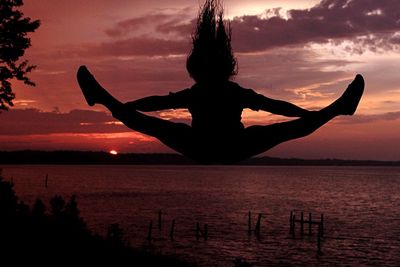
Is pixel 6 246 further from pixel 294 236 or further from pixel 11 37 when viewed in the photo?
pixel 294 236

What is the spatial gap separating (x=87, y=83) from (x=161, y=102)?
40cm

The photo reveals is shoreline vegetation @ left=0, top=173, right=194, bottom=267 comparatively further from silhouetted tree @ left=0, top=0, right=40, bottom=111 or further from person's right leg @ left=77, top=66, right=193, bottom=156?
person's right leg @ left=77, top=66, right=193, bottom=156

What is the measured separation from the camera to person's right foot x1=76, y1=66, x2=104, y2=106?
2705 mm

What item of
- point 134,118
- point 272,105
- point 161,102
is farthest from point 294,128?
point 134,118

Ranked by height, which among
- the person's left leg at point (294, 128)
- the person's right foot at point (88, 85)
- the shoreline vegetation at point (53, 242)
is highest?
the person's right foot at point (88, 85)

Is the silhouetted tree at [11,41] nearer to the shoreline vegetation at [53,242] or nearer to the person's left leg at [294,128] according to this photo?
the shoreline vegetation at [53,242]

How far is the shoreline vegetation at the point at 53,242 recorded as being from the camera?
18.4m

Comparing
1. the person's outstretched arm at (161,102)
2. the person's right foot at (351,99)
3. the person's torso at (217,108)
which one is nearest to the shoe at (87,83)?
the person's outstretched arm at (161,102)

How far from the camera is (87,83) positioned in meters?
2.71

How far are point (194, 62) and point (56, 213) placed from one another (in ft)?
71.1

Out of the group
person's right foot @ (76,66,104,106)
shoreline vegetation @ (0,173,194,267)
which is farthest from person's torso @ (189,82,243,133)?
shoreline vegetation @ (0,173,194,267)

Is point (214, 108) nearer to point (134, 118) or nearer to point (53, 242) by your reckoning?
point (134, 118)

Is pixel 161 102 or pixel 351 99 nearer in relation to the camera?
pixel 161 102

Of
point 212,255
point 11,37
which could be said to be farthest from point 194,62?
point 212,255
